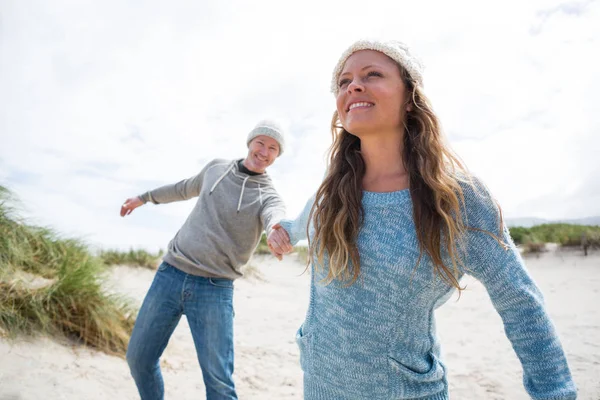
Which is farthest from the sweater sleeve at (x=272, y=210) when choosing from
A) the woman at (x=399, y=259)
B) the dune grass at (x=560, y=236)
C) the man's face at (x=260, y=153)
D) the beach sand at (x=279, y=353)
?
the dune grass at (x=560, y=236)

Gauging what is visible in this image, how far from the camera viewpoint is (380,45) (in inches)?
61.1

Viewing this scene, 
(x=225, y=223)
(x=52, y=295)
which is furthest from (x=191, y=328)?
(x=52, y=295)

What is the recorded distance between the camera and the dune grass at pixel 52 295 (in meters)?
3.87

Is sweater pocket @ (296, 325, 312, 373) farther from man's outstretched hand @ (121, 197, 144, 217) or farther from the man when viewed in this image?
man's outstretched hand @ (121, 197, 144, 217)

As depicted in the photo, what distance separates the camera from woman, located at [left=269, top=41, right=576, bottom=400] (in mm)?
1307

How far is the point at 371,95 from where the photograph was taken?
4.94ft

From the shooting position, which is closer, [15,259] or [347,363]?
[347,363]

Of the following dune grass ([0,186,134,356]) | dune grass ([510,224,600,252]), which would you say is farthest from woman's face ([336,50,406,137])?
dune grass ([510,224,600,252])

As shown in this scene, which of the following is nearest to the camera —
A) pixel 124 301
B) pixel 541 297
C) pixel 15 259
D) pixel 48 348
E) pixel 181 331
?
pixel 541 297

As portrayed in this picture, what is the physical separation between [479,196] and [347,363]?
0.71 metres

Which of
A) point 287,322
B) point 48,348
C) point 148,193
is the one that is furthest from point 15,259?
point 287,322

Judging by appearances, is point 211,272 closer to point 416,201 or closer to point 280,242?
point 280,242

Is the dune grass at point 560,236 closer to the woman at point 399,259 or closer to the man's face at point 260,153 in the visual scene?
the man's face at point 260,153

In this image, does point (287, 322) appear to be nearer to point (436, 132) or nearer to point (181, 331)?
point (181, 331)
